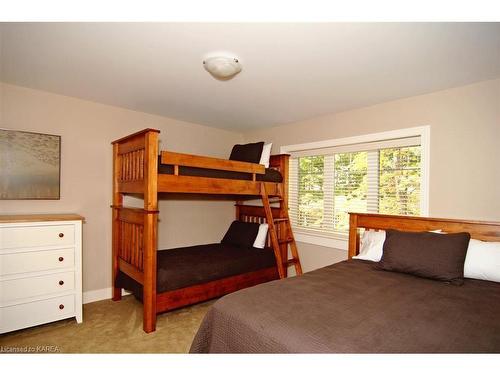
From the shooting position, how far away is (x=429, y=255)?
195cm

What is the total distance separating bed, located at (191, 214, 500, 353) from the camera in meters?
1.11

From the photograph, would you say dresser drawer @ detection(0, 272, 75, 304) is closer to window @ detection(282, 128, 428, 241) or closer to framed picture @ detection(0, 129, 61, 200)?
framed picture @ detection(0, 129, 61, 200)

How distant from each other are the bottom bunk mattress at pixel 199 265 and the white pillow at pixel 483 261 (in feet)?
6.20

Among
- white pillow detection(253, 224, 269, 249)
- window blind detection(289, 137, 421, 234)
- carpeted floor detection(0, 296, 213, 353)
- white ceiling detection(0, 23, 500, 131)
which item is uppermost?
white ceiling detection(0, 23, 500, 131)

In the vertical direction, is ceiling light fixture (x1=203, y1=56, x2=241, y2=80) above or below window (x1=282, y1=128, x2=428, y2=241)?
above

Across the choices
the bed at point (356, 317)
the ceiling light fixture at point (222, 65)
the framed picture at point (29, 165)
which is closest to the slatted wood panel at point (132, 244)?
the framed picture at point (29, 165)

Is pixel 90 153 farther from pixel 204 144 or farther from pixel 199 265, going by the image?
pixel 199 265

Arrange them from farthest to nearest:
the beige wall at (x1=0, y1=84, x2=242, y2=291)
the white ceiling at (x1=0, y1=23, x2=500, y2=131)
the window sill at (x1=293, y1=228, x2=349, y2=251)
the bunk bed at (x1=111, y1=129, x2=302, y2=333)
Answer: the window sill at (x1=293, y1=228, x2=349, y2=251) → the beige wall at (x1=0, y1=84, x2=242, y2=291) → the bunk bed at (x1=111, y1=129, x2=302, y2=333) → the white ceiling at (x1=0, y1=23, x2=500, y2=131)

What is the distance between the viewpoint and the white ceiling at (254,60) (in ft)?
5.11

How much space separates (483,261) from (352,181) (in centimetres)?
144

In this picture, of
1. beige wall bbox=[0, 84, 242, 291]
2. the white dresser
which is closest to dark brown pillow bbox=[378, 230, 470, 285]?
beige wall bbox=[0, 84, 242, 291]

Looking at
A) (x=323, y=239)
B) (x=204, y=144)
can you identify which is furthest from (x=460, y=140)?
(x=204, y=144)

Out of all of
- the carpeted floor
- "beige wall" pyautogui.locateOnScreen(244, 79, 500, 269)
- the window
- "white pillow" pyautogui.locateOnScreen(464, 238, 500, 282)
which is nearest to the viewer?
"white pillow" pyautogui.locateOnScreen(464, 238, 500, 282)

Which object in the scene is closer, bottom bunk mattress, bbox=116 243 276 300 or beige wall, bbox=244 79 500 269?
beige wall, bbox=244 79 500 269
